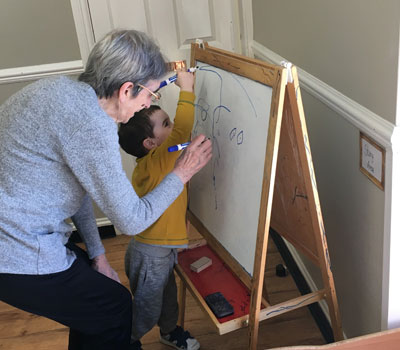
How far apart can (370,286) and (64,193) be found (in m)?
0.98

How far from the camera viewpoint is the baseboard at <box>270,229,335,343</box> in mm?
2014

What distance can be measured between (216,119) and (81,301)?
727mm

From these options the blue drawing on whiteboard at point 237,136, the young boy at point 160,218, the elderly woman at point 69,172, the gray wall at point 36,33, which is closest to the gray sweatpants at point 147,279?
the young boy at point 160,218

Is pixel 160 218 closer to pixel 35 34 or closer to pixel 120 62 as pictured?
pixel 120 62

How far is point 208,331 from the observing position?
216cm

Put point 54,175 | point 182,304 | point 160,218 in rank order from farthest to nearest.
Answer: point 182,304 < point 160,218 < point 54,175

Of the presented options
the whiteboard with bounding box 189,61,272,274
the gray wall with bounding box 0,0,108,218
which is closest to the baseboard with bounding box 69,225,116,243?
the gray wall with bounding box 0,0,108,218

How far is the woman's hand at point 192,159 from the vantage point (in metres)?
1.51

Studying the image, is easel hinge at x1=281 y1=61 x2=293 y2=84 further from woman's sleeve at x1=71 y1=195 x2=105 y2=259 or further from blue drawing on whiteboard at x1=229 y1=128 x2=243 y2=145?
woman's sleeve at x1=71 y1=195 x2=105 y2=259

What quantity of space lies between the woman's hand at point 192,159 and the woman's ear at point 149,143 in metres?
0.26

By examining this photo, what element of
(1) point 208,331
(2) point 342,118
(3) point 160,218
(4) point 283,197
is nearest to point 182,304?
(1) point 208,331

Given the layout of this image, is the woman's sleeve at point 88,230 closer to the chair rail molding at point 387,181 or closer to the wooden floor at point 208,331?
the wooden floor at point 208,331

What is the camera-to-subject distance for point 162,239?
1.74 metres

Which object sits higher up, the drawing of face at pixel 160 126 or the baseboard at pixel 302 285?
the drawing of face at pixel 160 126
